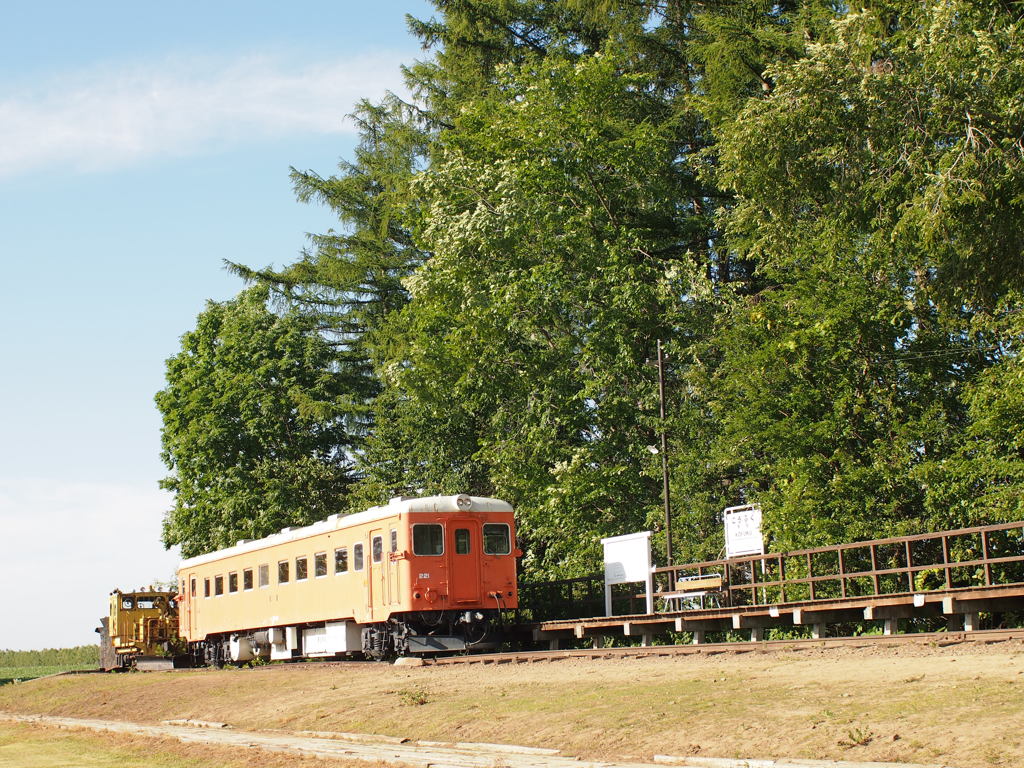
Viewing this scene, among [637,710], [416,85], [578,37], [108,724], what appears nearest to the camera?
[637,710]

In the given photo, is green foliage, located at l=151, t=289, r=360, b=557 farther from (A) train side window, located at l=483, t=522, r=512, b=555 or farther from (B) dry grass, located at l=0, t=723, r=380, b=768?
(B) dry grass, located at l=0, t=723, r=380, b=768

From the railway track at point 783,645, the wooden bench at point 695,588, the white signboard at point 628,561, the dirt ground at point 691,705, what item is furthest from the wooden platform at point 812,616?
the dirt ground at point 691,705

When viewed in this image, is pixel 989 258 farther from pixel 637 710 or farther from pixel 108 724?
pixel 108 724

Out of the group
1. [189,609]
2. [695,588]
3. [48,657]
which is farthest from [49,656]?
[695,588]

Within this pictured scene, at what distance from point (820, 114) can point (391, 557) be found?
11.7 meters

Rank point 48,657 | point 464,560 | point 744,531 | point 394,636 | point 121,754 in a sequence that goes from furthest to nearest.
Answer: point 48,657, point 464,560, point 394,636, point 744,531, point 121,754

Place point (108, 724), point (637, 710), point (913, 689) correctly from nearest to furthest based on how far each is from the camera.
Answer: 1. point (913, 689)
2. point (637, 710)
3. point (108, 724)

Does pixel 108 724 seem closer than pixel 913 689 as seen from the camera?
No

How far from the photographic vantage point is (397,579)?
77.8ft

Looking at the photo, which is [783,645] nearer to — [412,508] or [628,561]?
[628,561]

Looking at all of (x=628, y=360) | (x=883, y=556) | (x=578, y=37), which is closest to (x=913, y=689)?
(x=883, y=556)

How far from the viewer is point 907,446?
23.9 meters

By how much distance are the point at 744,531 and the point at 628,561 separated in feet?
9.06

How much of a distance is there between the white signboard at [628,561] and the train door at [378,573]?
451cm
